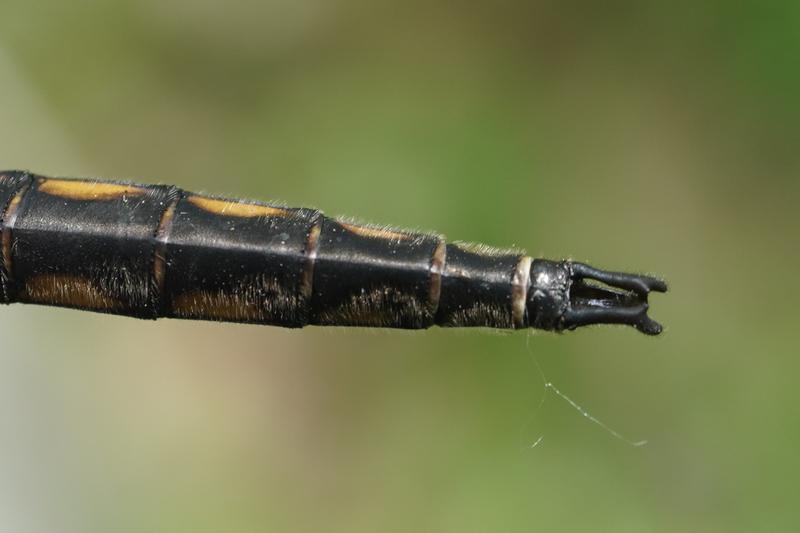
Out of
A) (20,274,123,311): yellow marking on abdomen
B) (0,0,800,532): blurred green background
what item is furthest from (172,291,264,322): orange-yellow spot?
(0,0,800,532): blurred green background

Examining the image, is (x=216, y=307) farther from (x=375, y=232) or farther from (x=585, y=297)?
(x=585, y=297)

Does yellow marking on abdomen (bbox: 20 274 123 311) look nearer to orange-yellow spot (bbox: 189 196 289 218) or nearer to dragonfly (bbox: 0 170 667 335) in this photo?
dragonfly (bbox: 0 170 667 335)

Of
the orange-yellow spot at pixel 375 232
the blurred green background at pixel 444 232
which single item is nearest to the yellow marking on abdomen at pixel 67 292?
the orange-yellow spot at pixel 375 232
